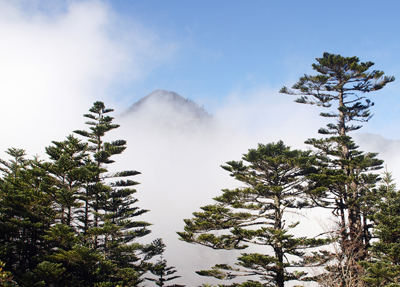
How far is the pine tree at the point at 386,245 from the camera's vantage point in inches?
427

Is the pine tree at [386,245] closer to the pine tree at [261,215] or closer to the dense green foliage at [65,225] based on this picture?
the pine tree at [261,215]

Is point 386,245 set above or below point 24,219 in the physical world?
below

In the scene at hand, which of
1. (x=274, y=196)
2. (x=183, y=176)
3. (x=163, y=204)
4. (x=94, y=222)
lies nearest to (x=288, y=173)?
(x=274, y=196)

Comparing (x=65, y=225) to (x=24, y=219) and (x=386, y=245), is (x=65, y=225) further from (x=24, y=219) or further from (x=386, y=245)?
(x=386, y=245)

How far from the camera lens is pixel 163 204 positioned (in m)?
121

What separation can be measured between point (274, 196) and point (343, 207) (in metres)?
3.87

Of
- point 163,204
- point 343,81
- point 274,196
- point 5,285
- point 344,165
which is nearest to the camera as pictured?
point 5,285

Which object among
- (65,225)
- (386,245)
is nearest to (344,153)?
(386,245)

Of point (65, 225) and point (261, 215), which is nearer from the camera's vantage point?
point (65, 225)

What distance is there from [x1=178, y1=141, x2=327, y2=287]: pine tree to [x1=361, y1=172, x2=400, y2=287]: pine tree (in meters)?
2.27

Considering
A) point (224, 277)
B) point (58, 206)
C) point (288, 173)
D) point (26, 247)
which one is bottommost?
point (224, 277)

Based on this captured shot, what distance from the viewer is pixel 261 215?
15.0 metres

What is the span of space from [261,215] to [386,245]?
558cm

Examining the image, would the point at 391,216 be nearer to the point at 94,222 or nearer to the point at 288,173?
the point at 288,173
